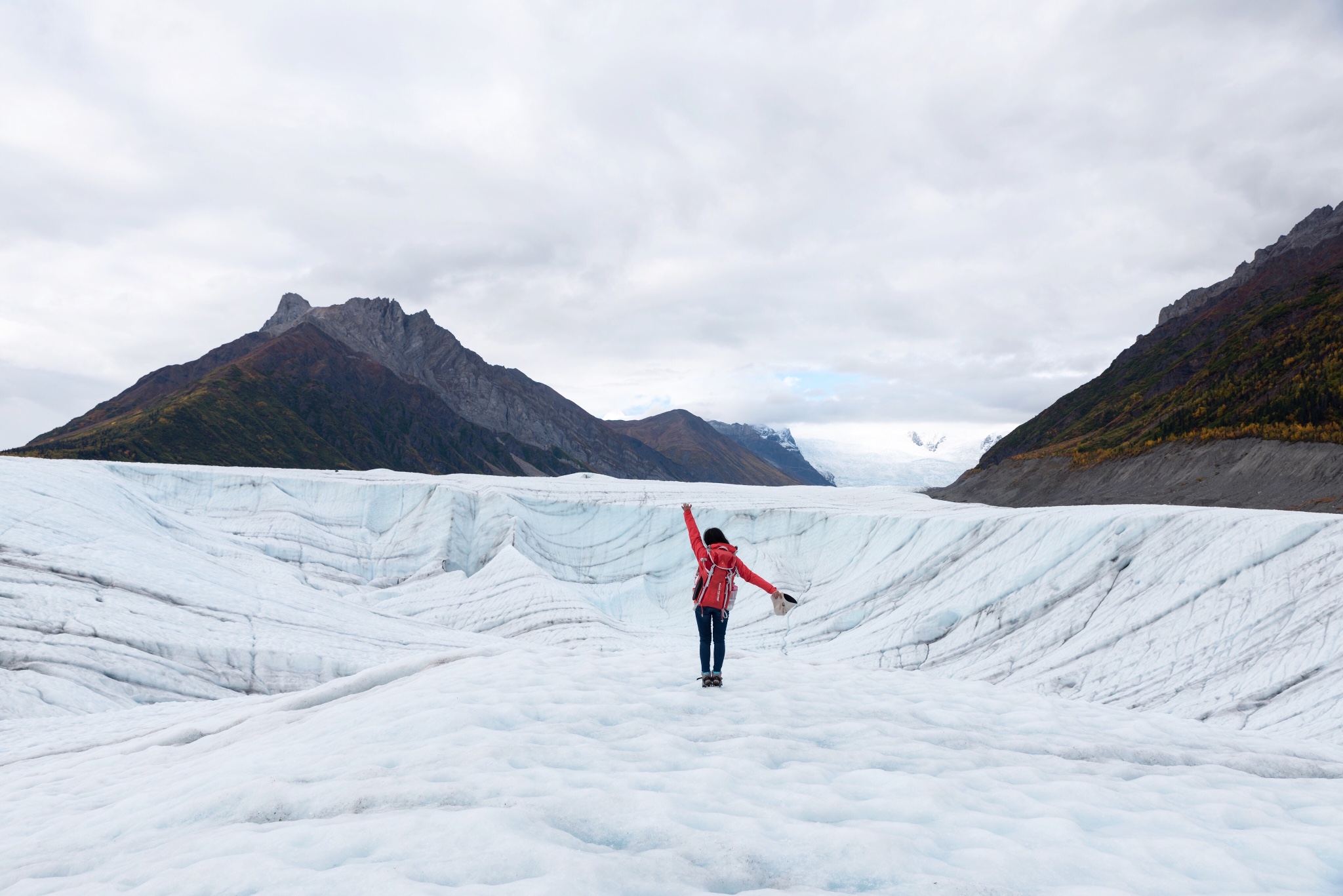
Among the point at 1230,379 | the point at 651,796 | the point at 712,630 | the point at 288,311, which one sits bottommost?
the point at 651,796

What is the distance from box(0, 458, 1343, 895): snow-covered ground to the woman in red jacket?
20.6 inches

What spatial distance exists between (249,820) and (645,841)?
3114mm

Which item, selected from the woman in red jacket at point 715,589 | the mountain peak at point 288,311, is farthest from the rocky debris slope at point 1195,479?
the mountain peak at point 288,311

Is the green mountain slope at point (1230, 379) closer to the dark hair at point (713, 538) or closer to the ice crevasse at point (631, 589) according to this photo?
the ice crevasse at point (631, 589)

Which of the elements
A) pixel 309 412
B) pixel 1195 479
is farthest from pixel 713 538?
pixel 309 412

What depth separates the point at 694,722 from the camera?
7617 mm

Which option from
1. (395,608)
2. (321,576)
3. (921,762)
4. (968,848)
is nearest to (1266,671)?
(921,762)

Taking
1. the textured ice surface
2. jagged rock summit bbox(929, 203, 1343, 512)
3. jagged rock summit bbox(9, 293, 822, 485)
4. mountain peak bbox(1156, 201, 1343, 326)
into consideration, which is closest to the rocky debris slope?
jagged rock summit bbox(929, 203, 1343, 512)

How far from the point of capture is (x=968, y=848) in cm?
489

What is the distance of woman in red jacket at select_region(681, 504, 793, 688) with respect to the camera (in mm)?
8375

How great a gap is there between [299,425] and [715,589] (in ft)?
493

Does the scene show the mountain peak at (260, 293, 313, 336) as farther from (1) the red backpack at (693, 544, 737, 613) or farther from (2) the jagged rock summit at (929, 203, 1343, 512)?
(1) the red backpack at (693, 544, 737, 613)

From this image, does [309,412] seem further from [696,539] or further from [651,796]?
[651,796]

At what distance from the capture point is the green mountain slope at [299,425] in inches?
4296
